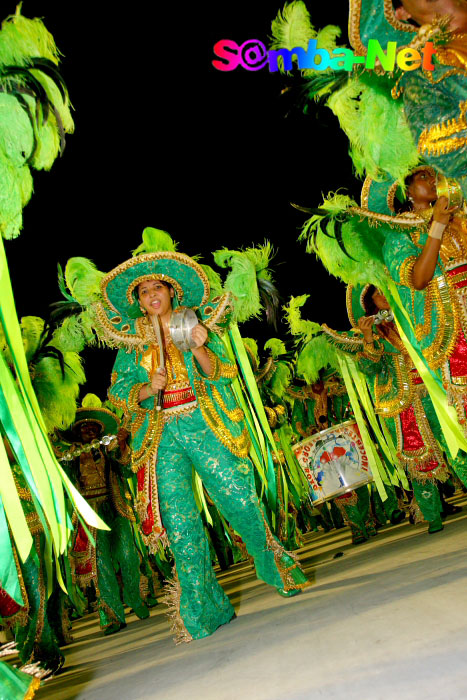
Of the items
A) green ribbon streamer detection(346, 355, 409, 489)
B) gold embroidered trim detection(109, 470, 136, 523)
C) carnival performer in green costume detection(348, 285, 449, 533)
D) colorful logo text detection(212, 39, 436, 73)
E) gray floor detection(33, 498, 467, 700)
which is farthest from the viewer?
gold embroidered trim detection(109, 470, 136, 523)

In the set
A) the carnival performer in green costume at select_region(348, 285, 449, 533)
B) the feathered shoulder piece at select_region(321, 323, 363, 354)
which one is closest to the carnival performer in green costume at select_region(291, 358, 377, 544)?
the feathered shoulder piece at select_region(321, 323, 363, 354)

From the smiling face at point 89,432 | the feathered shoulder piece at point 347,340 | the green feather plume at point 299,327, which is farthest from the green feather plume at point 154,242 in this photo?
the green feather plume at point 299,327

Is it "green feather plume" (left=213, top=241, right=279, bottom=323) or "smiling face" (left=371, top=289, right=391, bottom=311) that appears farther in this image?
"smiling face" (left=371, top=289, right=391, bottom=311)

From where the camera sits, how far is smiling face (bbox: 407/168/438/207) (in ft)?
11.2

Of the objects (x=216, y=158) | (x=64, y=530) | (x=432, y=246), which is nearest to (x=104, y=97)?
(x=216, y=158)

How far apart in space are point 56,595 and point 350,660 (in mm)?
3954

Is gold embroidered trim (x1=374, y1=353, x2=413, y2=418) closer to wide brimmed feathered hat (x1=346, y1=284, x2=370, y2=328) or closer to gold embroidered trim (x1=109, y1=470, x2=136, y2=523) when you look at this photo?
wide brimmed feathered hat (x1=346, y1=284, x2=370, y2=328)

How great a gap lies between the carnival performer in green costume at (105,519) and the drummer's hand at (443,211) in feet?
15.0

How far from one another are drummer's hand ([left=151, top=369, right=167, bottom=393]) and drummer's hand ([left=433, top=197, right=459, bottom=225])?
1.81m

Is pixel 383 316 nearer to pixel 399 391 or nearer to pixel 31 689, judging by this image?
pixel 399 391

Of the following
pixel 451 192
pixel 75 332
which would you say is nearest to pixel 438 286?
pixel 451 192

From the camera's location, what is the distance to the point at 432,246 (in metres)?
2.96

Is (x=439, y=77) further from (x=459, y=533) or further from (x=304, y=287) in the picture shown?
(x=304, y=287)

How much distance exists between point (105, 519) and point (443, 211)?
538 cm
